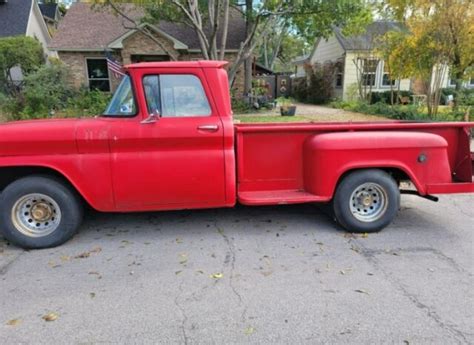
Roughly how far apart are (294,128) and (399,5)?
12.6m

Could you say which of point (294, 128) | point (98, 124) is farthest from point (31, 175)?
point (294, 128)

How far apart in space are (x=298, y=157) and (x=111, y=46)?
16.9 m

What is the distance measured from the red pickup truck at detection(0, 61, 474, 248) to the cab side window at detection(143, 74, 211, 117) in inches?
0.4

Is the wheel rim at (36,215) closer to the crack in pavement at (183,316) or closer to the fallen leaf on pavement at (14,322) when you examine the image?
the fallen leaf on pavement at (14,322)

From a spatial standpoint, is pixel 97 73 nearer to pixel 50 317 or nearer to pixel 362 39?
pixel 362 39

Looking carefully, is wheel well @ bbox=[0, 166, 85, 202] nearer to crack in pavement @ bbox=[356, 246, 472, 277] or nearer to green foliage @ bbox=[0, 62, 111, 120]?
crack in pavement @ bbox=[356, 246, 472, 277]

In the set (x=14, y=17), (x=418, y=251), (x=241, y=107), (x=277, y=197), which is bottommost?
(x=418, y=251)

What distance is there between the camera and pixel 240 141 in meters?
4.51

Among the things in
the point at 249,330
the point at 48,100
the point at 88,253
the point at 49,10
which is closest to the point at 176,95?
the point at 88,253

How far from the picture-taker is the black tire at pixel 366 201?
15.1ft

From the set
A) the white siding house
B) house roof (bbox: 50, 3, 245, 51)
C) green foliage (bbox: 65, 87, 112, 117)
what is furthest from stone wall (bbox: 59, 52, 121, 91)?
the white siding house

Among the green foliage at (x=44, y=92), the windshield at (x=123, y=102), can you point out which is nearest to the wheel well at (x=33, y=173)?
the windshield at (x=123, y=102)

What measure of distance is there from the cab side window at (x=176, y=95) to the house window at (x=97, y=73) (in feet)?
57.8

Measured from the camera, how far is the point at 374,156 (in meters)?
4.53
